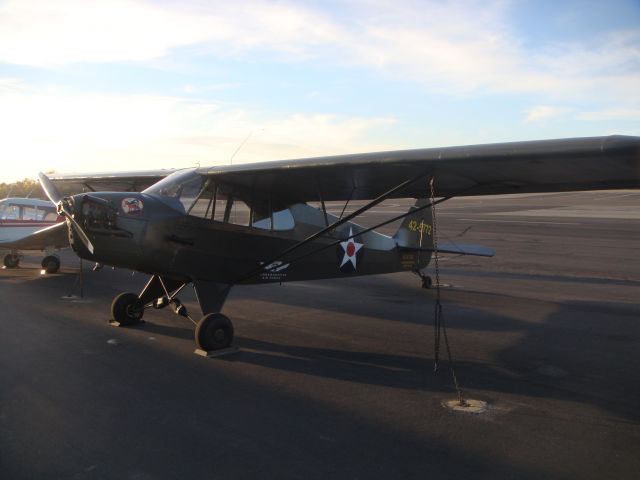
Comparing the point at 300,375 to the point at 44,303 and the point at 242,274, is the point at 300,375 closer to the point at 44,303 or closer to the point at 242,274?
the point at 242,274

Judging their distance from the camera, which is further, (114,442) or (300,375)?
(300,375)

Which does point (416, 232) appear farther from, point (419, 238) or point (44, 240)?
point (44, 240)

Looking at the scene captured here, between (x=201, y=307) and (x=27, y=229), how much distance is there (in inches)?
428

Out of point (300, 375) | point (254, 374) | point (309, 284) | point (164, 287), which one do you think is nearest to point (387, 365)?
point (300, 375)

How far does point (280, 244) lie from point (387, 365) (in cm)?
271

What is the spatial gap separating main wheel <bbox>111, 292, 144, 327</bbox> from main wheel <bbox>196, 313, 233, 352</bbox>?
6.08 ft

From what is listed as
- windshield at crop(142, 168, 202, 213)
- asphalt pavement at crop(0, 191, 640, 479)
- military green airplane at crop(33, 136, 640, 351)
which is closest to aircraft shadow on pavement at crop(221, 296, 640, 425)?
asphalt pavement at crop(0, 191, 640, 479)

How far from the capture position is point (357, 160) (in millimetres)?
6867

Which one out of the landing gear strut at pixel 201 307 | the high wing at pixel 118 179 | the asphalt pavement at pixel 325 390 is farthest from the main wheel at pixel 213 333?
the high wing at pixel 118 179

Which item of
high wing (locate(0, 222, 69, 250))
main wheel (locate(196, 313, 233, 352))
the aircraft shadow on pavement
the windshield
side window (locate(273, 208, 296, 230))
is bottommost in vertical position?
the aircraft shadow on pavement

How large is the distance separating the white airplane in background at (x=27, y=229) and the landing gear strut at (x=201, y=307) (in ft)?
25.0

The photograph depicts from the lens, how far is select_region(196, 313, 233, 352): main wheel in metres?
7.21

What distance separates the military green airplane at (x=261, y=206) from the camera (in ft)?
20.0

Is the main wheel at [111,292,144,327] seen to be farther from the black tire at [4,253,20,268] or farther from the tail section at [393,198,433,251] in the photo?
the black tire at [4,253,20,268]
